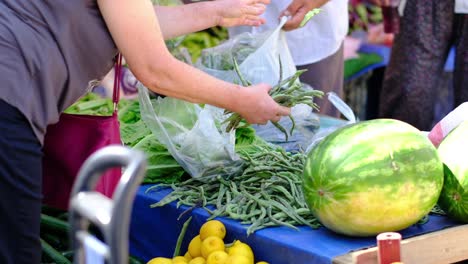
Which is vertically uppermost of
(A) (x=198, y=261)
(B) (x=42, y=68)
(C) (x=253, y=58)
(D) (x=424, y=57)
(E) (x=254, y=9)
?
(B) (x=42, y=68)

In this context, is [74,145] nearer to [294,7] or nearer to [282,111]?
[282,111]

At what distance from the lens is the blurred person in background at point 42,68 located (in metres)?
1.94

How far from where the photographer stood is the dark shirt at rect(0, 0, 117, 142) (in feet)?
6.39

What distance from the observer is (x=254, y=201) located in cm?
241

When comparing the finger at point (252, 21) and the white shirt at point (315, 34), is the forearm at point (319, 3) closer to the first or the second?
the white shirt at point (315, 34)

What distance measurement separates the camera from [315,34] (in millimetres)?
3855

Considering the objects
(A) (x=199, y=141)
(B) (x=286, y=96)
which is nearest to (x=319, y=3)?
(B) (x=286, y=96)

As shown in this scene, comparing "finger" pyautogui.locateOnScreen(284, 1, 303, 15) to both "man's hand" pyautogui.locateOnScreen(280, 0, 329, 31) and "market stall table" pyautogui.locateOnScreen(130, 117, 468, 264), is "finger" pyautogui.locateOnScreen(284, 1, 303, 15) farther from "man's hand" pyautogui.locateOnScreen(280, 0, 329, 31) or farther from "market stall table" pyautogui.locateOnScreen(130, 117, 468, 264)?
"market stall table" pyautogui.locateOnScreen(130, 117, 468, 264)

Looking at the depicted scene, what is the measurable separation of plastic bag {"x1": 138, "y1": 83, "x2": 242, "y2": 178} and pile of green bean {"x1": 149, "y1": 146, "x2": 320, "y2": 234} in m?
0.04

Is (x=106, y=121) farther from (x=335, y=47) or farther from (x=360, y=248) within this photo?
(x=335, y=47)

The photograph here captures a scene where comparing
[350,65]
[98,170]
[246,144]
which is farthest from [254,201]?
[350,65]

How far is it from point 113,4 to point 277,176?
893 millimetres

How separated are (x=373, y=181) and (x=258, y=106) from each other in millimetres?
499

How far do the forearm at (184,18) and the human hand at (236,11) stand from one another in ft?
0.08
